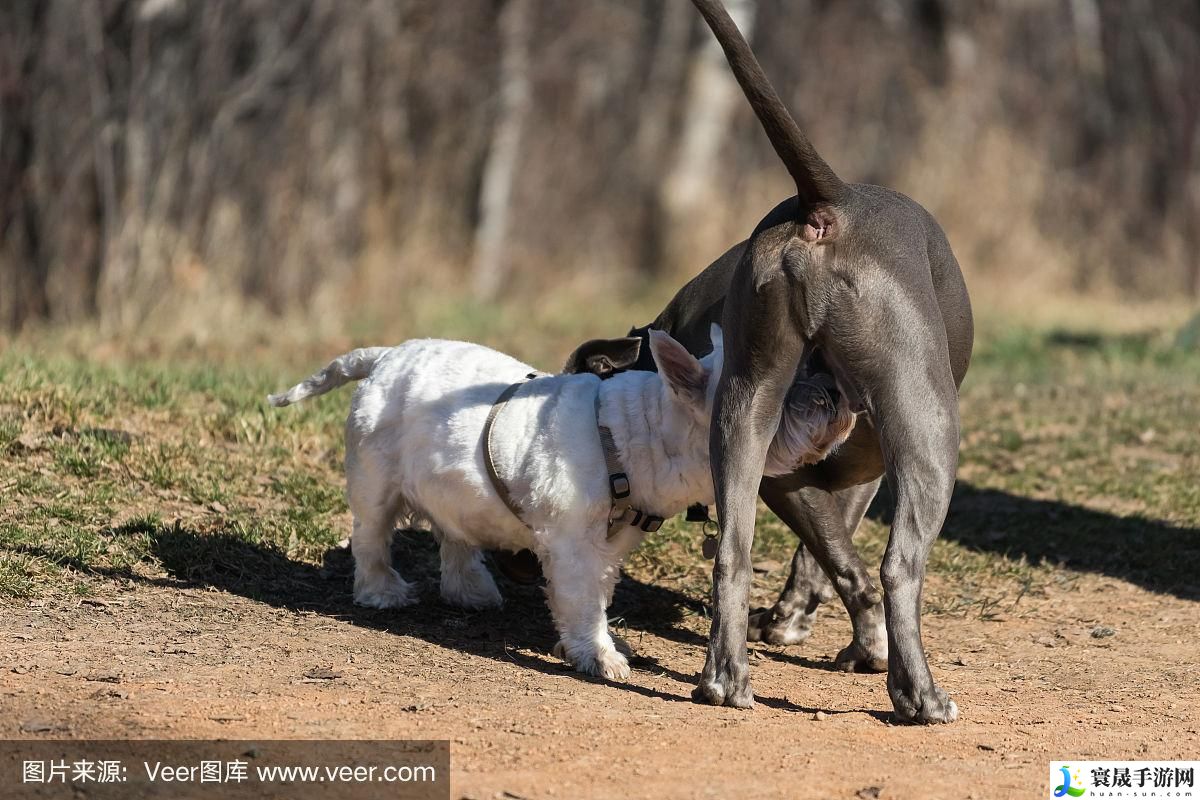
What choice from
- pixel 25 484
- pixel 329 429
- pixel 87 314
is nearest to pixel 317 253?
pixel 87 314

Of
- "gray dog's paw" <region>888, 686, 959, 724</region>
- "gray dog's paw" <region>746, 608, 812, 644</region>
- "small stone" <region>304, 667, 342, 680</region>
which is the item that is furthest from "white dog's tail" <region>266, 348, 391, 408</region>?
"gray dog's paw" <region>888, 686, 959, 724</region>

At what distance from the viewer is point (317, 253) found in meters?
12.3

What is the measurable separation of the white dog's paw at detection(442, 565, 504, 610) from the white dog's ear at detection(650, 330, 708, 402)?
4.32ft

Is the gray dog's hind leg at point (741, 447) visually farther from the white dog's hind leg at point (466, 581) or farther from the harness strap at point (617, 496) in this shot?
the white dog's hind leg at point (466, 581)

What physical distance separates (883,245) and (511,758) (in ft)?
5.49

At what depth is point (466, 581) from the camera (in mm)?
5434

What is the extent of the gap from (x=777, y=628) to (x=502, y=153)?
10.7 metres

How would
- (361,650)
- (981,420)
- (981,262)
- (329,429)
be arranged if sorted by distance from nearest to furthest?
(361,650) < (329,429) < (981,420) < (981,262)

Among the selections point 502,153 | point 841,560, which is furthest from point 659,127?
point 841,560

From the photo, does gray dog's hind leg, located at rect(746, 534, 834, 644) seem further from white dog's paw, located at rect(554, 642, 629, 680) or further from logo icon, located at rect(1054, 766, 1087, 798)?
logo icon, located at rect(1054, 766, 1087, 798)

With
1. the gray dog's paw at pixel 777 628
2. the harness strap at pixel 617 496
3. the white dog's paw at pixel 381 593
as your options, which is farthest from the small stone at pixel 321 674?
the gray dog's paw at pixel 777 628

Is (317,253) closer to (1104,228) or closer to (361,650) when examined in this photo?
(361,650)

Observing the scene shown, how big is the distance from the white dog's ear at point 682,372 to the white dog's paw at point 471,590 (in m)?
1.32

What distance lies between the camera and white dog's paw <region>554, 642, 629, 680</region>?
15.2 ft
